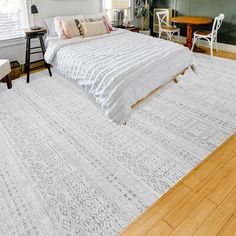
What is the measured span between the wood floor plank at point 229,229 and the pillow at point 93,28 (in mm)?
3773

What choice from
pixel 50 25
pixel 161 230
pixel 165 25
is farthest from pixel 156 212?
pixel 165 25

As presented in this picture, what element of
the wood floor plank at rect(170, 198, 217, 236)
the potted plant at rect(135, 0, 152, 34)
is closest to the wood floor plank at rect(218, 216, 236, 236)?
the wood floor plank at rect(170, 198, 217, 236)

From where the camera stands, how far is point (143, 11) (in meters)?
6.25

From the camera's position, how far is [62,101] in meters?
3.70

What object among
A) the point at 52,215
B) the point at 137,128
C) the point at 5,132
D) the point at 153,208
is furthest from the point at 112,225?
the point at 5,132

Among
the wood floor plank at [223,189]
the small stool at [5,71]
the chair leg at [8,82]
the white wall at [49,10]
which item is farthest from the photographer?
the white wall at [49,10]

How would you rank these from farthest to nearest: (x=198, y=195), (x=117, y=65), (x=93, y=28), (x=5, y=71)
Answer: (x=93, y=28) → (x=5, y=71) → (x=117, y=65) → (x=198, y=195)

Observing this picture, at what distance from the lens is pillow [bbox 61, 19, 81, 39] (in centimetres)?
444

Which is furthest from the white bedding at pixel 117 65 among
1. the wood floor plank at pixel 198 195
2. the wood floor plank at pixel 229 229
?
the wood floor plank at pixel 229 229

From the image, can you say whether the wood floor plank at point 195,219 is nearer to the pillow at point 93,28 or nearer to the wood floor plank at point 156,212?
the wood floor plank at point 156,212

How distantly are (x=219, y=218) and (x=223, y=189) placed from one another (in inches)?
12.8

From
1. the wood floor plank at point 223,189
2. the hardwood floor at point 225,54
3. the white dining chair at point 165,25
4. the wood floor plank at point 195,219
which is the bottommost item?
the wood floor plank at point 195,219

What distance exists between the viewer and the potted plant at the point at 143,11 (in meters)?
6.25

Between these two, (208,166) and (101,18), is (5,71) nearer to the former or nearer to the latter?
(101,18)
